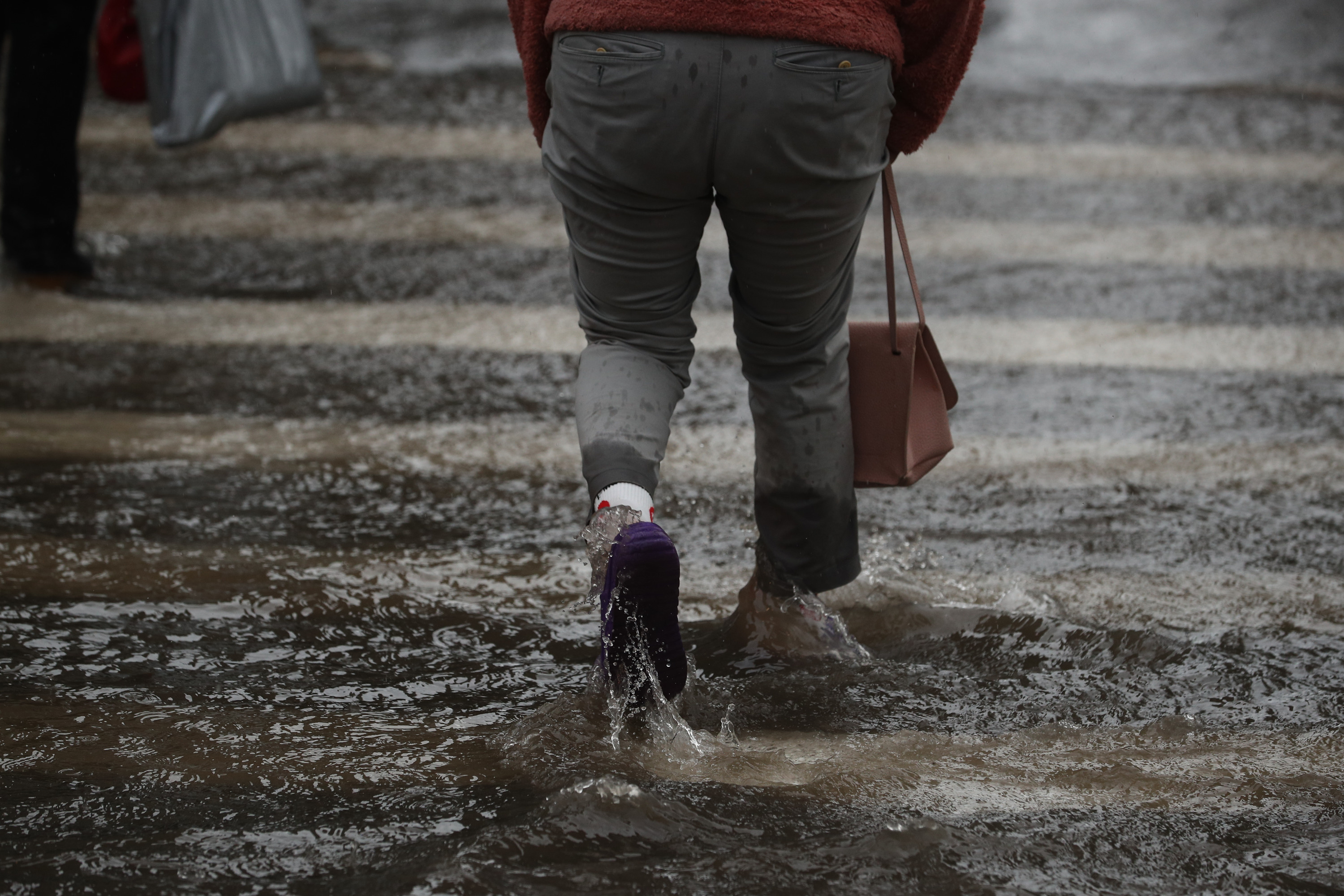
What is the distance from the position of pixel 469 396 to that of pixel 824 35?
2294mm

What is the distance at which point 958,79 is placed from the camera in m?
2.49

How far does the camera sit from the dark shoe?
5.04m

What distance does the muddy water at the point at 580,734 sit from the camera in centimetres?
215

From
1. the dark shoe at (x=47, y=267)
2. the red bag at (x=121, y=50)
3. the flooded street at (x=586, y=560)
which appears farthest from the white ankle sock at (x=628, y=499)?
the dark shoe at (x=47, y=267)

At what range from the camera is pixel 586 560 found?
330cm

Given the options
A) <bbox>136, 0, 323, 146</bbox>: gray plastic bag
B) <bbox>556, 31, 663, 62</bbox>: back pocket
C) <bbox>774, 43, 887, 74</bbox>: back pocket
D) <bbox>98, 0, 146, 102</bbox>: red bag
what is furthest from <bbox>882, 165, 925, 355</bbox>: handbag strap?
<bbox>98, 0, 146, 102</bbox>: red bag

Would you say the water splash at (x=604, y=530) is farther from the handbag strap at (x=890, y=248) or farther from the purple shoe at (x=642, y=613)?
the handbag strap at (x=890, y=248)

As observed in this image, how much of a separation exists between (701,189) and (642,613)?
674 mm

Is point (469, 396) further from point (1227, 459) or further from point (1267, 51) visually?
point (1267, 51)

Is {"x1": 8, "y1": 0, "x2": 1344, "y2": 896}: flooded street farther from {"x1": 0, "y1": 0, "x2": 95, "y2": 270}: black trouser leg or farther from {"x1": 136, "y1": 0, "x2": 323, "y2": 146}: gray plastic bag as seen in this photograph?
{"x1": 136, "y1": 0, "x2": 323, "y2": 146}: gray plastic bag

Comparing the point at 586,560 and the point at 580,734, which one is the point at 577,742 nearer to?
the point at 580,734

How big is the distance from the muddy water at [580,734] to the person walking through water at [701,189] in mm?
290

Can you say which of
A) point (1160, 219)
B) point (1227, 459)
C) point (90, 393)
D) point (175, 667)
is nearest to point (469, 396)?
point (90, 393)

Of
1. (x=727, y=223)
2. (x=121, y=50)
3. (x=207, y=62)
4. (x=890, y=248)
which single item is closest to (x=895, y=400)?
(x=890, y=248)
